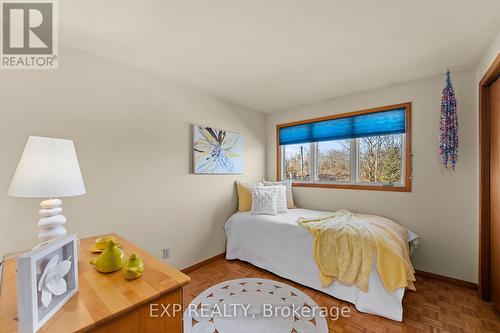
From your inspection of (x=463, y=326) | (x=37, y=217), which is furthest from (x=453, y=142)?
(x=37, y=217)

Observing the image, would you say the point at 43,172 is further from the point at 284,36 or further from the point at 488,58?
the point at 488,58

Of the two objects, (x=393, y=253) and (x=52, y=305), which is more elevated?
(x=52, y=305)

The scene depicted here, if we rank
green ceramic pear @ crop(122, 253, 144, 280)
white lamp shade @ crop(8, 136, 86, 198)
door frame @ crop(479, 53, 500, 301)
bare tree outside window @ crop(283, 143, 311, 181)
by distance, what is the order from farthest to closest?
bare tree outside window @ crop(283, 143, 311, 181), door frame @ crop(479, 53, 500, 301), white lamp shade @ crop(8, 136, 86, 198), green ceramic pear @ crop(122, 253, 144, 280)

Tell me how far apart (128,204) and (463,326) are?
302cm

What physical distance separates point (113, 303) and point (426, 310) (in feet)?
7.94

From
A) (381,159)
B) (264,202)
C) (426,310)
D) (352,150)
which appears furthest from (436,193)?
(264,202)

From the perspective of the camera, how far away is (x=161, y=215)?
2.29 m

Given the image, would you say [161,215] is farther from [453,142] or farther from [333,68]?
[453,142]

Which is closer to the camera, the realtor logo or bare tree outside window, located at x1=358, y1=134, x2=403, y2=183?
the realtor logo

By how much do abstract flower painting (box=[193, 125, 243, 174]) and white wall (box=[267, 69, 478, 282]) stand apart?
5.85ft

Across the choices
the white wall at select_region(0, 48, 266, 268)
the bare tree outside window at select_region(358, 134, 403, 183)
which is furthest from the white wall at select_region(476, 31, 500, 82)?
the white wall at select_region(0, 48, 266, 268)

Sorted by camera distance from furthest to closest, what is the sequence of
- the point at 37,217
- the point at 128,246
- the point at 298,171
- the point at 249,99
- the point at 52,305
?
the point at 298,171 < the point at 249,99 < the point at 37,217 < the point at 128,246 < the point at 52,305

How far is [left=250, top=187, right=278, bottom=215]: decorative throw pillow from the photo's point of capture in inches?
110

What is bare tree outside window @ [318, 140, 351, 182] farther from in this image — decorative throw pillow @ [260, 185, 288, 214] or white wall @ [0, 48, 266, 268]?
white wall @ [0, 48, 266, 268]
